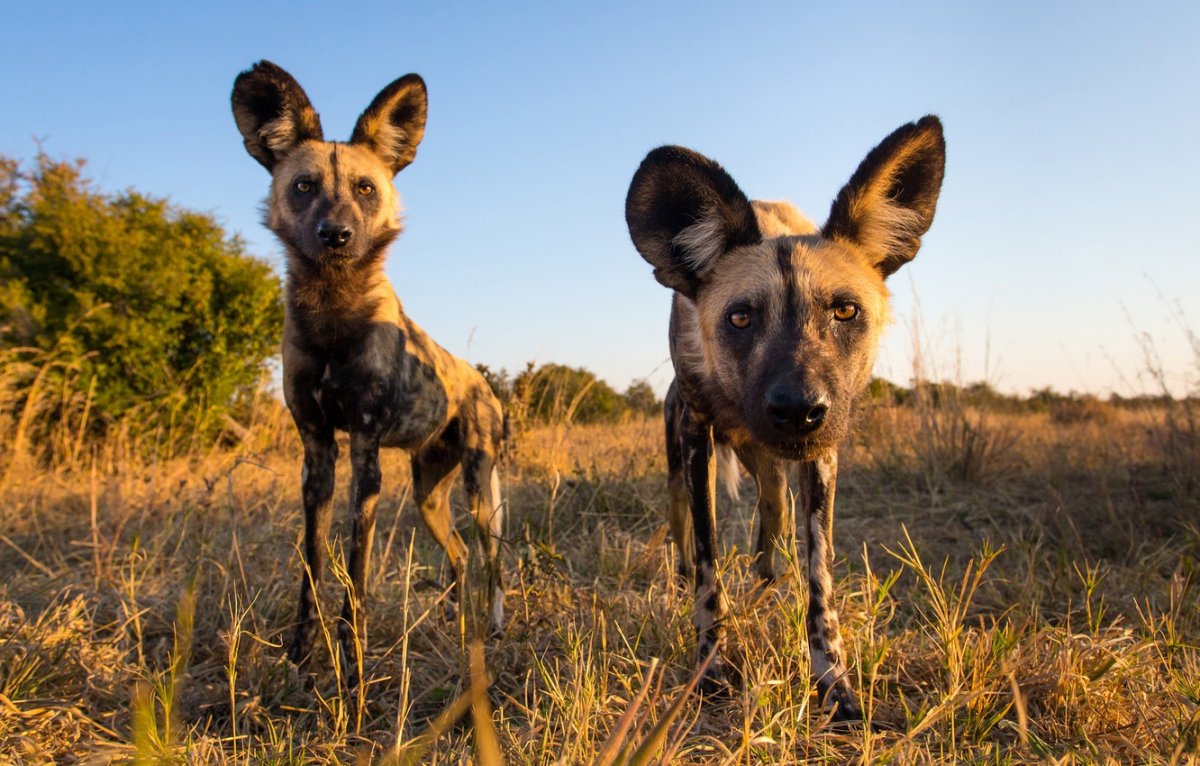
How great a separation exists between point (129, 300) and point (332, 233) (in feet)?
20.4

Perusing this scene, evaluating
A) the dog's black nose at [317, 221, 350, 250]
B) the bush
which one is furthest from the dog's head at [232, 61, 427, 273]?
the bush

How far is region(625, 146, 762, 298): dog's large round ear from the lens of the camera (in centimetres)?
271

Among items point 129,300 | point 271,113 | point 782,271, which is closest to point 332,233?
point 271,113

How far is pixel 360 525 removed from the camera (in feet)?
10.3

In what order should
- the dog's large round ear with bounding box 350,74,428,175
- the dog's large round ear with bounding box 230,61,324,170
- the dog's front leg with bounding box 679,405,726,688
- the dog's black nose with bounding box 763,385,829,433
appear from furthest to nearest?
the dog's large round ear with bounding box 350,74,428,175 < the dog's large round ear with bounding box 230,61,324,170 < the dog's front leg with bounding box 679,405,726,688 < the dog's black nose with bounding box 763,385,829,433

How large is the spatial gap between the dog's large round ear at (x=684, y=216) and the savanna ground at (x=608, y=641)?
1007mm

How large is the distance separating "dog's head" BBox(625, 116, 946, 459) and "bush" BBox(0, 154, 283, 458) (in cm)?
678

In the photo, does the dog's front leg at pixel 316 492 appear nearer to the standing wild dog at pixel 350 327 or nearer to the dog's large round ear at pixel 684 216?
the standing wild dog at pixel 350 327

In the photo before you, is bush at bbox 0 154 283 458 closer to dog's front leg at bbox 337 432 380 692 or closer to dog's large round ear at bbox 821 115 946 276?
dog's front leg at bbox 337 432 380 692

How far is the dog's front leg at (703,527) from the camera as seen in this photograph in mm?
2545

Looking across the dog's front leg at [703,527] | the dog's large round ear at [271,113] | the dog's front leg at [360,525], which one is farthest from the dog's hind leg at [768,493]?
the dog's large round ear at [271,113]

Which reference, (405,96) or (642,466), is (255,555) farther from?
(642,466)

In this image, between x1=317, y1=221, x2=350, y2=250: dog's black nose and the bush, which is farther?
the bush

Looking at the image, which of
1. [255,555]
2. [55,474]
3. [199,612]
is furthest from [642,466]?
[55,474]
